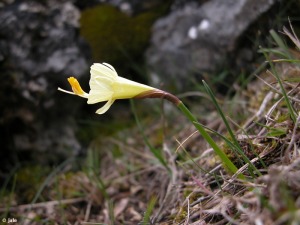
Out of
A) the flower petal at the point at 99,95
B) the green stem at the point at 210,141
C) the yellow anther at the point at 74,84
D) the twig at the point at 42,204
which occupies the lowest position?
the twig at the point at 42,204

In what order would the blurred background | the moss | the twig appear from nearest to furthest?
the twig
the blurred background
the moss

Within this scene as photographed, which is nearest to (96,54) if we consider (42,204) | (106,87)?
(42,204)

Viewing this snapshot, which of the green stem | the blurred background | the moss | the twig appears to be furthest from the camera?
the moss

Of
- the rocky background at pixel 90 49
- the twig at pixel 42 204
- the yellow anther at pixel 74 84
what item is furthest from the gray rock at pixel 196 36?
the yellow anther at pixel 74 84

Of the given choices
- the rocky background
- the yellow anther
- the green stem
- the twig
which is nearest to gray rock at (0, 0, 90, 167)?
the rocky background

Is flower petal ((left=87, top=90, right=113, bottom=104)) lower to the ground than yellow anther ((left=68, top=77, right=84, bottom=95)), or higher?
lower

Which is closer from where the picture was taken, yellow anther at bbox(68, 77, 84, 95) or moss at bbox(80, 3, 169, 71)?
yellow anther at bbox(68, 77, 84, 95)

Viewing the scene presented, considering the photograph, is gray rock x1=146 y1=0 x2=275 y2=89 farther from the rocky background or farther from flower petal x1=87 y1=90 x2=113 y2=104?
flower petal x1=87 y1=90 x2=113 y2=104

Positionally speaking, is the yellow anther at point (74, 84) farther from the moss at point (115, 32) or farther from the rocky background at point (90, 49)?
the moss at point (115, 32)
